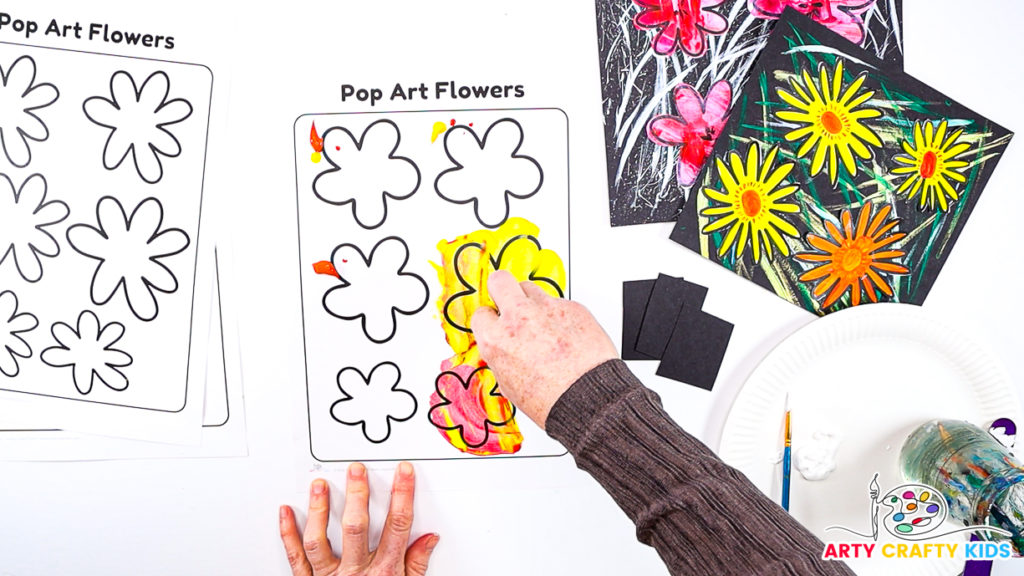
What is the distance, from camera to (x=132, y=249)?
2.64 feet

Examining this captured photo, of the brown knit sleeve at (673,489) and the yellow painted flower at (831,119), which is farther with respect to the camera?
the yellow painted flower at (831,119)

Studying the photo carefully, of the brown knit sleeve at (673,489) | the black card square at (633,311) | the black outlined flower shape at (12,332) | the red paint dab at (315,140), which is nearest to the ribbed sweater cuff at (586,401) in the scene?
the brown knit sleeve at (673,489)

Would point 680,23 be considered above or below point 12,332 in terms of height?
above

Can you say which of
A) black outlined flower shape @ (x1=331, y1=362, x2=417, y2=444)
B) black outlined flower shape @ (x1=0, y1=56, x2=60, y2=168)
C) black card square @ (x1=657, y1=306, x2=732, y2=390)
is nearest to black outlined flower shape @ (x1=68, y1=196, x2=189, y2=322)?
black outlined flower shape @ (x1=0, y1=56, x2=60, y2=168)

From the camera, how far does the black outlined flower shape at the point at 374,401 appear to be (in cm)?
83

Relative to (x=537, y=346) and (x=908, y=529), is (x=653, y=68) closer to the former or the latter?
(x=537, y=346)

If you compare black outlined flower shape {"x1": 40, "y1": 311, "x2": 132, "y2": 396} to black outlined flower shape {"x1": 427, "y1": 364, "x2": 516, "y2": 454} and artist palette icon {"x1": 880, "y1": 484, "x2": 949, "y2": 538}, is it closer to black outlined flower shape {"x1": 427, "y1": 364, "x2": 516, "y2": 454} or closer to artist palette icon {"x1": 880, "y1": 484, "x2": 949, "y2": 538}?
black outlined flower shape {"x1": 427, "y1": 364, "x2": 516, "y2": 454}

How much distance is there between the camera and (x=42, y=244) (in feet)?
2.65

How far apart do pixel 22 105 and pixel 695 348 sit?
862 mm

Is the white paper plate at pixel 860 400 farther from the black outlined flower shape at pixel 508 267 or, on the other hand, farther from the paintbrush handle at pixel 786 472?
the black outlined flower shape at pixel 508 267

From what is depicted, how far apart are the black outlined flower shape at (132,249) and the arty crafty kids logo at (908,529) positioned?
2.80 ft

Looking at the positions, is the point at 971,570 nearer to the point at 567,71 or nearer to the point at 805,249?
the point at 805,249

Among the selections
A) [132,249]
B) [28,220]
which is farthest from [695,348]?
[28,220]

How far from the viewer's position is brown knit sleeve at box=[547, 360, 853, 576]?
0.56 metres
